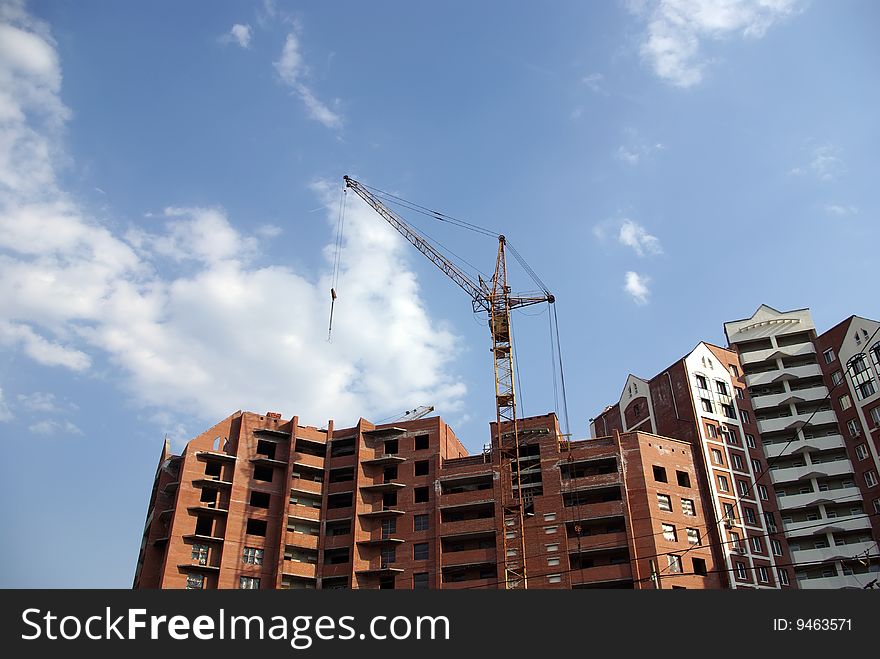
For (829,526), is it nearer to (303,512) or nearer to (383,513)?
(383,513)

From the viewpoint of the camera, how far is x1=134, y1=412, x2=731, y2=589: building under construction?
81625 mm

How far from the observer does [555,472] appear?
288ft

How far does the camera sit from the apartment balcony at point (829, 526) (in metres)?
86.8

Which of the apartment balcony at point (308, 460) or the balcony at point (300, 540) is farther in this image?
the apartment balcony at point (308, 460)

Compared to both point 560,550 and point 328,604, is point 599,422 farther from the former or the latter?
point 328,604

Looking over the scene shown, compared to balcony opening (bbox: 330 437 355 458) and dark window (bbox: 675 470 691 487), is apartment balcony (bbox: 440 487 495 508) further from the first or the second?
dark window (bbox: 675 470 691 487)

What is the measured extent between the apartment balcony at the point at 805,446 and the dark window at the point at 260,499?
59.7 metres

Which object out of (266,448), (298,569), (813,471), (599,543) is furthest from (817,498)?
(266,448)

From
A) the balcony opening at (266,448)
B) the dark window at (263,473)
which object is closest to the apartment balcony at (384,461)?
the dark window at (263,473)

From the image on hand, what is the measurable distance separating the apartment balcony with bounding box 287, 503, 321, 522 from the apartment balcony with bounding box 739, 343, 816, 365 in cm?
5807

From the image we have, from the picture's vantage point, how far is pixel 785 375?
10012 centimetres

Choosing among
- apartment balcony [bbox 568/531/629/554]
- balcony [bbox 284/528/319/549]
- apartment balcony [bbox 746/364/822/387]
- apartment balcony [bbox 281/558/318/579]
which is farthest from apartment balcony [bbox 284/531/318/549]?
apartment balcony [bbox 746/364/822/387]

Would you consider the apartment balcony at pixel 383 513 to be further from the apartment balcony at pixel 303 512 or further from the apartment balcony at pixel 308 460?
the apartment balcony at pixel 308 460

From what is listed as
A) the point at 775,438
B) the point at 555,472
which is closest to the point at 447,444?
the point at 555,472
